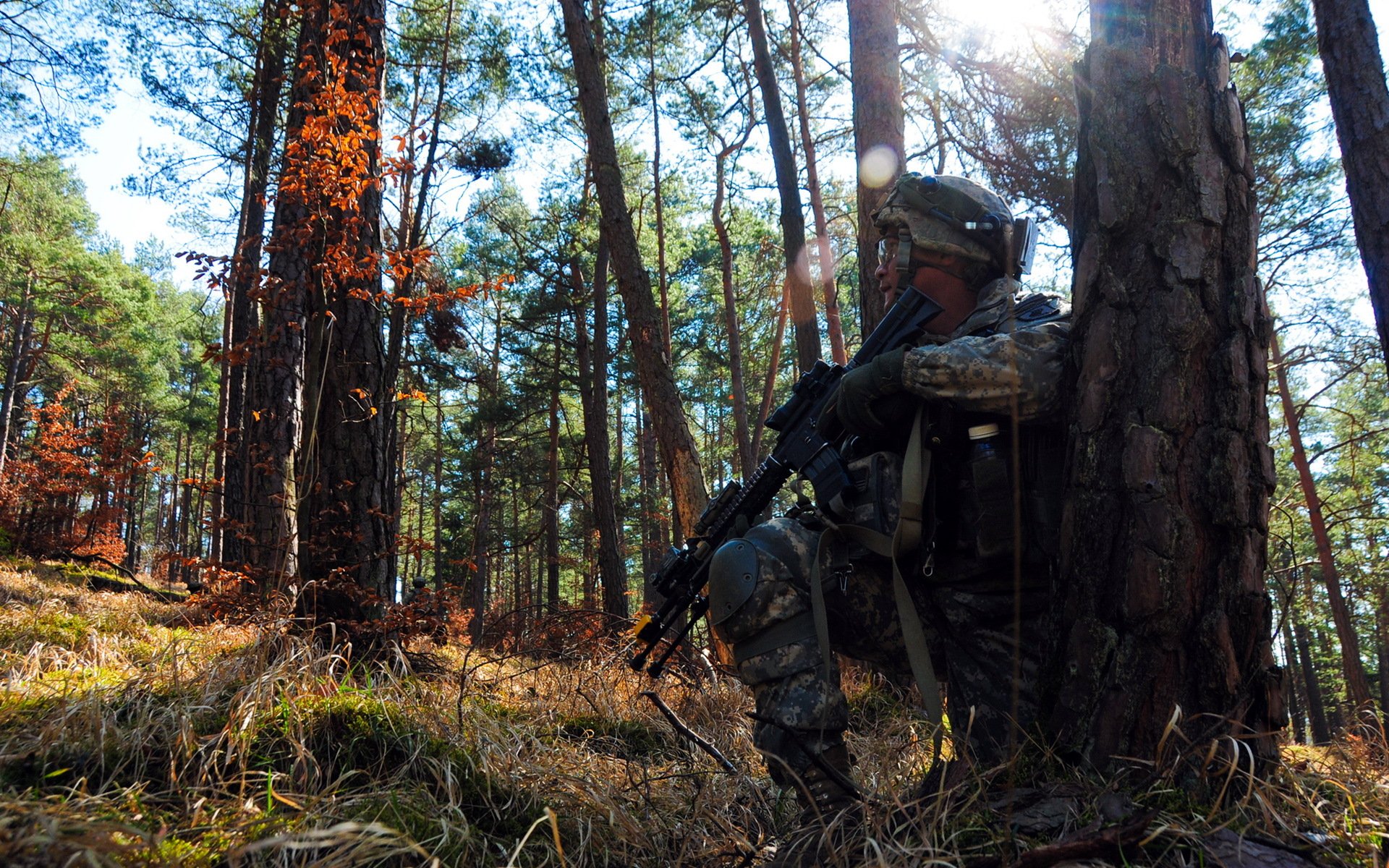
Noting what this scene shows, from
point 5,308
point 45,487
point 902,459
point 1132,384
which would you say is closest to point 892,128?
point 902,459

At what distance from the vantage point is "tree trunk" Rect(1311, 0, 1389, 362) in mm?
3594

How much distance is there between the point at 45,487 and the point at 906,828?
18.4m

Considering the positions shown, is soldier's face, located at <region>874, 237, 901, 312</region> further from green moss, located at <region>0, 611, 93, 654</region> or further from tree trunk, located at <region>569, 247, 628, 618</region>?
tree trunk, located at <region>569, 247, 628, 618</region>

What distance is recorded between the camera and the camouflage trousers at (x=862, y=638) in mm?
2479

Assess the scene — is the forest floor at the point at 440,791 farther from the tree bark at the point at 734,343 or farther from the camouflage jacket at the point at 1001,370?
the tree bark at the point at 734,343

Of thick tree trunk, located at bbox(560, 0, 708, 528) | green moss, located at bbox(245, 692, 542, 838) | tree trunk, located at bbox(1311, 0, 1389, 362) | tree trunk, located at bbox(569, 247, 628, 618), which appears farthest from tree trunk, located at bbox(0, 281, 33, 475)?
tree trunk, located at bbox(1311, 0, 1389, 362)

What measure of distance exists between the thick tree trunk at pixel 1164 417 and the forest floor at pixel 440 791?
193mm

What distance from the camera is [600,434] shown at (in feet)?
43.7

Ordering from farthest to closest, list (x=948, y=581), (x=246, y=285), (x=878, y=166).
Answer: (x=878, y=166) < (x=246, y=285) < (x=948, y=581)

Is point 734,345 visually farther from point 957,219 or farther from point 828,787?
point 828,787

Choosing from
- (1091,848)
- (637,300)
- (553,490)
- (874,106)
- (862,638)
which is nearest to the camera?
(1091,848)

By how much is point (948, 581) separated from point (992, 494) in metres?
0.39

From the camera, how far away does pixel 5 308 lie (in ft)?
73.7

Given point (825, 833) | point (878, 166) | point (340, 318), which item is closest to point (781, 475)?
point (825, 833)
